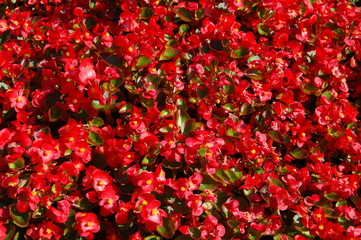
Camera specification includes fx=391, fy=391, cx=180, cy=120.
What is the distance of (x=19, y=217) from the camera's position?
4.56 ft

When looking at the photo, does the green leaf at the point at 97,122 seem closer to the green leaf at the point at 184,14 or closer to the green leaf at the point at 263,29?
the green leaf at the point at 184,14

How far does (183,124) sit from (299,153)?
537mm

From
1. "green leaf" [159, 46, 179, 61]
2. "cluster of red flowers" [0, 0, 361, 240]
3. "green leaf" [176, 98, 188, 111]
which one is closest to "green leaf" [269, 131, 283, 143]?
"cluster of red flowers" [0, 0, 361, 240]

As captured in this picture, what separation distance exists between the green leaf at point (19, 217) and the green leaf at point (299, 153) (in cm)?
109

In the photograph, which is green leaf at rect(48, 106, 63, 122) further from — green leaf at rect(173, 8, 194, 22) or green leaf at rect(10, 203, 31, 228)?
green leaf at rect(173, 8, 194, 22)

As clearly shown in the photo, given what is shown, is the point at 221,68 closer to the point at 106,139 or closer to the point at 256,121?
the point at 256,121

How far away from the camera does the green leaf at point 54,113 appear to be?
158 centimetres

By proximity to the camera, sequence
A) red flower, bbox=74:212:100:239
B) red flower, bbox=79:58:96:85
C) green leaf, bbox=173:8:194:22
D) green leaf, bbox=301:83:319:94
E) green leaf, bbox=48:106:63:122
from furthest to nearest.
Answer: green leaf, bbox=173:8:194:22 < green leaf, bbox=301:83:319:94 < green leaf, bbox=48:106:63:122 < red flower, bbox=79:58:96:85 < red flower, bbox=74:212:100:239

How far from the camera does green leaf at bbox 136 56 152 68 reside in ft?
5.51

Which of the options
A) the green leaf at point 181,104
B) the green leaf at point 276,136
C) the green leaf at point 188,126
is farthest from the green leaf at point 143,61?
the green leaf at point 276,136

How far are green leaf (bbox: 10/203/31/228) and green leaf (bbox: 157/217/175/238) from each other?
1.53 ft

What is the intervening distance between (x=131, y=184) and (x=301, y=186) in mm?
678

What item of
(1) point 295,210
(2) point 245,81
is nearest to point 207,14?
(2) point 245,81

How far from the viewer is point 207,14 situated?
1.95 m
